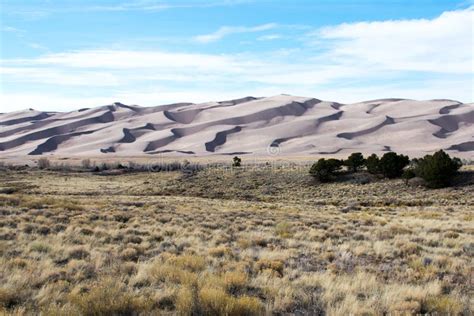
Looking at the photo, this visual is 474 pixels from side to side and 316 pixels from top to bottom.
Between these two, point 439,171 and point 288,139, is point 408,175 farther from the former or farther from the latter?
point 288,139

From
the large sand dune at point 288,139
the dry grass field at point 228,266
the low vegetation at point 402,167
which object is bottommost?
the dry grass field at point 228,266

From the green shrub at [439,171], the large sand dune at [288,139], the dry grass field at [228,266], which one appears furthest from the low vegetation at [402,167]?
the large sand dune at [288,139]

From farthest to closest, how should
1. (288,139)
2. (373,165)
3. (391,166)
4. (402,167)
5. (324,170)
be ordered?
(288,139)
(324,170)
(373,165)
(402,167)
(391,166)

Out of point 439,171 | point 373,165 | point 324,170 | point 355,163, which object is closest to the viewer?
point 439,171

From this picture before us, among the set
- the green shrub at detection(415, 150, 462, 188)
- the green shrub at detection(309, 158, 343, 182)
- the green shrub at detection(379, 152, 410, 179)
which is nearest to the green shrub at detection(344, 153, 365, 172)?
the green shrub at detection(309, 158, 343, 182)

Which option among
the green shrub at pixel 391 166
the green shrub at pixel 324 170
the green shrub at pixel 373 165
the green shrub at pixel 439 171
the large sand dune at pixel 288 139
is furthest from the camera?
the large sand dune at pixel 288 139

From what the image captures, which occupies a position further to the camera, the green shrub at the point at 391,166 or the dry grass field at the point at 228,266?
the green shrub at the point at 391,166

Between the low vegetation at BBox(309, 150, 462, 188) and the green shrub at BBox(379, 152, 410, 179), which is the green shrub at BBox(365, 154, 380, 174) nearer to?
the low vegetation at BBox(309, 150, 462, 188)

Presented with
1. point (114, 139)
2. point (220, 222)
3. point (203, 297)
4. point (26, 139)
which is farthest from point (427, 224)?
point (26, 139)

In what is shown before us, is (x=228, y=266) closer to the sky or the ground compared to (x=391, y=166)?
closer to the ground

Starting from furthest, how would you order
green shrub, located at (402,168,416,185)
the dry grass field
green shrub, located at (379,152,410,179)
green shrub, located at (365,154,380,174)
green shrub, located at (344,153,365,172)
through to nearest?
1. green shrub, located at (344,153,365,172)
2. green shrub, located at (365,154,380,174)
3. green shrub, located at (379,152,410,179)
4. green shrub, located at (402,168,416,185)
5. the dry grass field

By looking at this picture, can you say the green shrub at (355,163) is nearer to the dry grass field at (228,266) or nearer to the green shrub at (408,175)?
the green shrub at (408,175)

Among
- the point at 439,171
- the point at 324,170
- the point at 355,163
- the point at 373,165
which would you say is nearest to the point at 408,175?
the point at 439,171

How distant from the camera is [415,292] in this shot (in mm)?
6664
